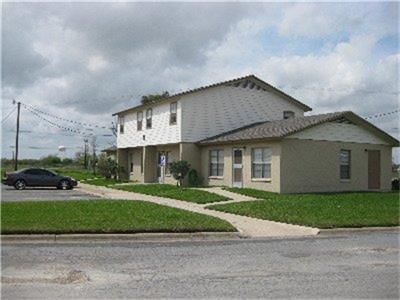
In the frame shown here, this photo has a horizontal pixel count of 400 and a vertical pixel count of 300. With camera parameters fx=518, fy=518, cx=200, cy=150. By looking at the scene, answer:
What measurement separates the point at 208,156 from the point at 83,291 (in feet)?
78.6

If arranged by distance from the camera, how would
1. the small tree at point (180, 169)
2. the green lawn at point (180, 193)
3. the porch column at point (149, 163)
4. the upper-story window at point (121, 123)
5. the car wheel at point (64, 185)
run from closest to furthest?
1. the green lawn at point (180, 193)
2. the small tree at point (180, 169)
3. the car wheel at point (64, 185)
4. the porch column at point (149, 163)
5. the upper-story window at point (121, 123)

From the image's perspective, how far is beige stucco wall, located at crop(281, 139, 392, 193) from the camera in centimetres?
2527

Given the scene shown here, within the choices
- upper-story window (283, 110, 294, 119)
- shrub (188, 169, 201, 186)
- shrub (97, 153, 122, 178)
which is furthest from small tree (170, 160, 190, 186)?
shrub (97, 153, 122, 178)

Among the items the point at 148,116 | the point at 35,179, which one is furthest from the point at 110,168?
the point at 35,179

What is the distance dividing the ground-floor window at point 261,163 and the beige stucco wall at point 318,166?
1.15 meters

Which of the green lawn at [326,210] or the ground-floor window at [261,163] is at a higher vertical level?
the ground-floor window at [261,163]

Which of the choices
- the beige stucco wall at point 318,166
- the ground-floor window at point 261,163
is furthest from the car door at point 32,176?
the beige stucco wall at point 318,166

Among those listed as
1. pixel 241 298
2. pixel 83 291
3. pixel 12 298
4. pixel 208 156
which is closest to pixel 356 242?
pixel 241 298

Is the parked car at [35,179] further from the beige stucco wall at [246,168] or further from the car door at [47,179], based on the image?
the beige stucco wall at [246,168]

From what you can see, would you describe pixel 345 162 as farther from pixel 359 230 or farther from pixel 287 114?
pixel 359 230

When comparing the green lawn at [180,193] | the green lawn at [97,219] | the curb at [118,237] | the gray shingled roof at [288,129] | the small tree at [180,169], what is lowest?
the curb at [118,237]

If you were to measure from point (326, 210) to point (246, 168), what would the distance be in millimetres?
10110

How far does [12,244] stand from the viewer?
35.5ft

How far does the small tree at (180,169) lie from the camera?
1180 inches
